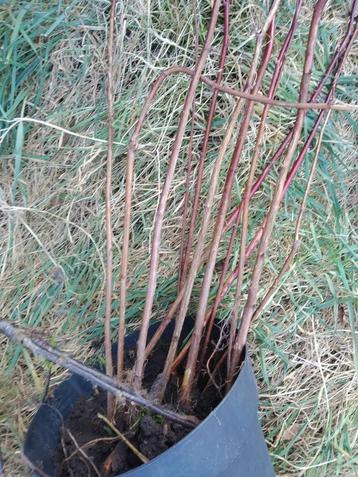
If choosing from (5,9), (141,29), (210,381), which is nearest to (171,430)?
(210,381)

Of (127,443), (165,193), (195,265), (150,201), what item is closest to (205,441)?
(127,443)

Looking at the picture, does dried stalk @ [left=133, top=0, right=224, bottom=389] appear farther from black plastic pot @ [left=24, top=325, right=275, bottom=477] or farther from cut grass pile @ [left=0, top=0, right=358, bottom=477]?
cut grass pile @ [left=0, top=0, right=358, bottom=477]

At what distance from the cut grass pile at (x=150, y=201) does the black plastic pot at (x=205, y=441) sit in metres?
0.24

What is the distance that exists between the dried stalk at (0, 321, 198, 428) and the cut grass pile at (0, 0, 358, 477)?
38 centimetres

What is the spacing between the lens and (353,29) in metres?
0.88

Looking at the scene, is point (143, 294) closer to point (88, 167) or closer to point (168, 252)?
point (168, 252)

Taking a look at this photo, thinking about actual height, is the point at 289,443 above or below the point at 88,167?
below

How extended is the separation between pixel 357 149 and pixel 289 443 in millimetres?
663

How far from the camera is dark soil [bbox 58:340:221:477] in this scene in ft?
2.91

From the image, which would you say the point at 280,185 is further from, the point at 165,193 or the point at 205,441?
the point at 205,441

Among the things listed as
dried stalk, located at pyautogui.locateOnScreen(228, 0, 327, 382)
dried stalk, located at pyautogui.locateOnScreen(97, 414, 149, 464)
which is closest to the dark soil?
dried stalk, located at pyautogui.locateOnScreen(97, 414, 149, 464)

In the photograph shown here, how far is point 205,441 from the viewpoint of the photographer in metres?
0.81

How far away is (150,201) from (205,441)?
0.61 metres

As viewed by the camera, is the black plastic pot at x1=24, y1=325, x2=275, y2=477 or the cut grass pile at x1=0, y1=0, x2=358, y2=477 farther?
the cut grass pile at x1=0, y1=0, x2=358, y2=477
